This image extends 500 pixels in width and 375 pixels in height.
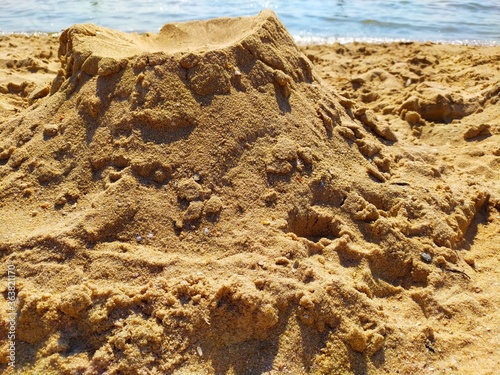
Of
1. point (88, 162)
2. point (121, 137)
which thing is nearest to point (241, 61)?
point (121, 137)

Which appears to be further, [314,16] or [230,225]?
[314,16]

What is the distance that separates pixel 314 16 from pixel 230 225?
25.7 feet

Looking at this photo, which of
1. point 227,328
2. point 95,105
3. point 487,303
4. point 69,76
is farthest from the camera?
point 69,76

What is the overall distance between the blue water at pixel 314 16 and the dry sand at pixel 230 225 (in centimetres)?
548

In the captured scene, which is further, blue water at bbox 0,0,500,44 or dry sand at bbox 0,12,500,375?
blue water at bbox 0,0,500,44

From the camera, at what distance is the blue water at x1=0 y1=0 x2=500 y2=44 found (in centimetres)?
805

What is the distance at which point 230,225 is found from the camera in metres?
2.20

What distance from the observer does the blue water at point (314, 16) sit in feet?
26.4

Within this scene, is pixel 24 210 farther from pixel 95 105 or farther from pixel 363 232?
pixel 363 232

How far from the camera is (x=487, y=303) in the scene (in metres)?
2.29

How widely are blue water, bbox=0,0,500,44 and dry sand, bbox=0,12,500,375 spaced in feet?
18.0

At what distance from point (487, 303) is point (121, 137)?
1.96 m

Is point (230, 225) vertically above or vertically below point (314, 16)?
above

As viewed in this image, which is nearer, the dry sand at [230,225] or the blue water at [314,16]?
the dry sand at [230,225]
